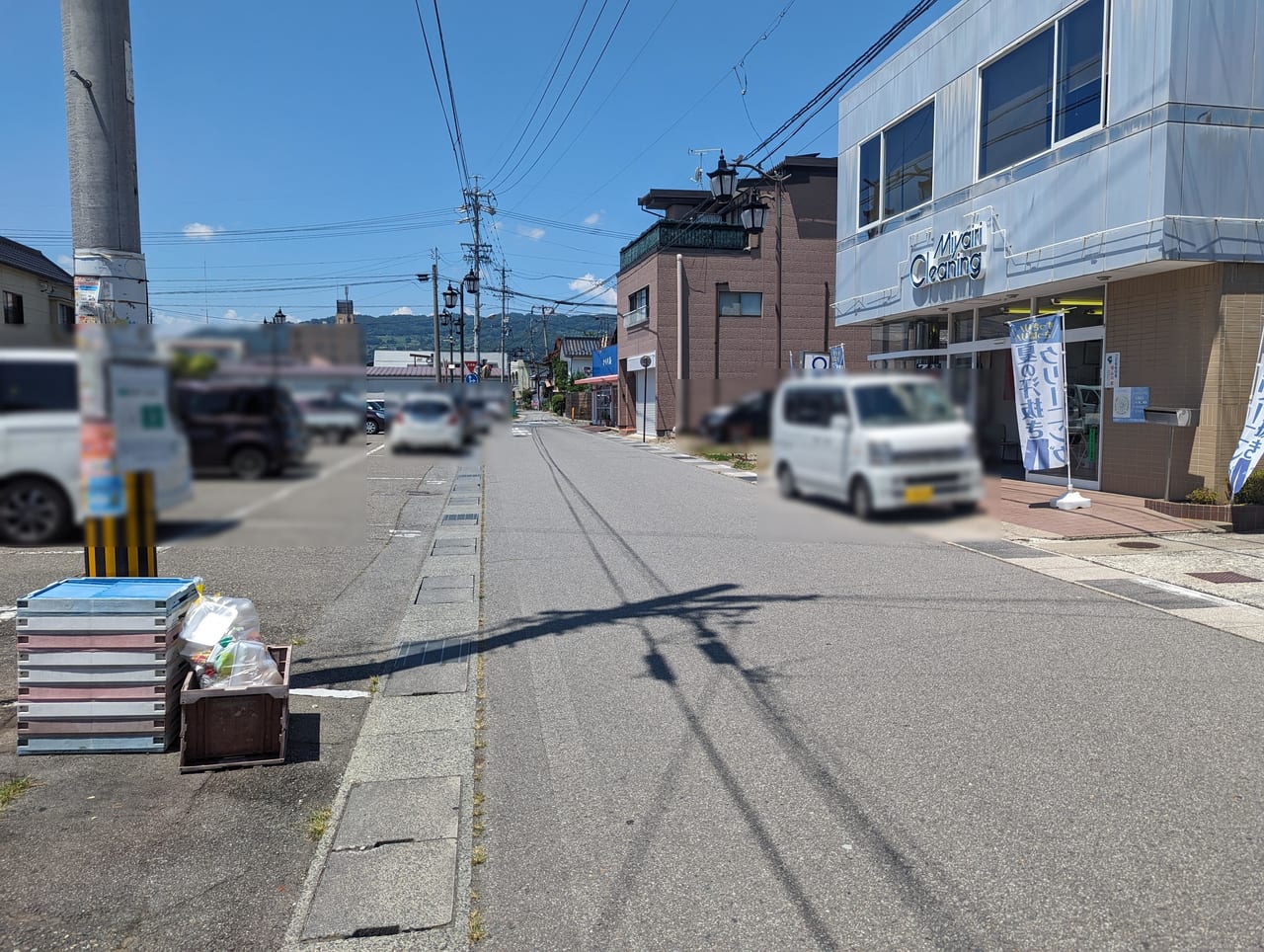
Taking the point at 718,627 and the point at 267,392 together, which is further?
the point at 718,627

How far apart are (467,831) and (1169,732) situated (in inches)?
373

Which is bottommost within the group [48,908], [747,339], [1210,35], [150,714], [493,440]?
[48,908]

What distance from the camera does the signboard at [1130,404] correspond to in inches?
856

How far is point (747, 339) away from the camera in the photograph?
30.1m

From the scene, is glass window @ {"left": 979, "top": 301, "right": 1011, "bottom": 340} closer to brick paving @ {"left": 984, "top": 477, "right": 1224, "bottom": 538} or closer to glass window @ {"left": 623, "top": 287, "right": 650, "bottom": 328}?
glass window @ {"left": 623, "top": 287, "right": 650, "bottom": 328}

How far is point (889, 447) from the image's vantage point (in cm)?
154

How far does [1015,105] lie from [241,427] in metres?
9.64

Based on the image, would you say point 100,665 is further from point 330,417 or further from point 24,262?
point 24,262

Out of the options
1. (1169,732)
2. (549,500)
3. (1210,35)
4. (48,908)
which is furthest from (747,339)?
(48,908)

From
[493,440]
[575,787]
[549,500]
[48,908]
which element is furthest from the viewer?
[549,500]

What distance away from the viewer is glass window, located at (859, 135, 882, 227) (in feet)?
20.8

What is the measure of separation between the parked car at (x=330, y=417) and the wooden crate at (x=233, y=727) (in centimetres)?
1199

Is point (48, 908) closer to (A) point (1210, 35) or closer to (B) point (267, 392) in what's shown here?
(B) point (267, 392)

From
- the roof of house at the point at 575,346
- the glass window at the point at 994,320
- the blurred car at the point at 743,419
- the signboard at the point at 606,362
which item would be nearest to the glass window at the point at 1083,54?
the glass window at the point at 994,320
